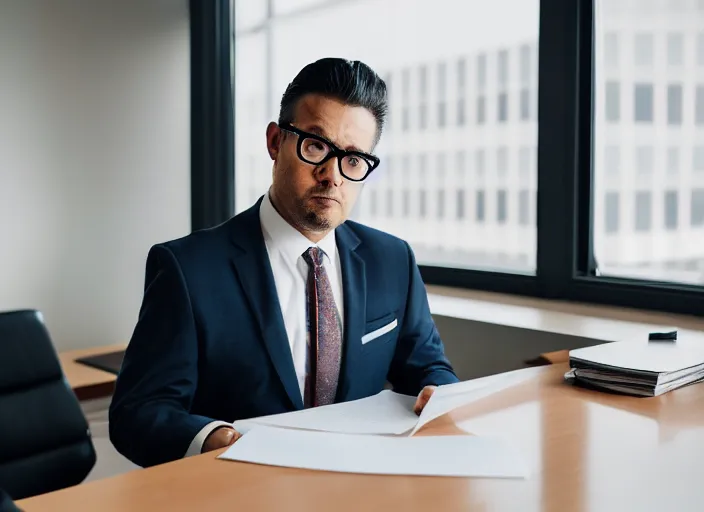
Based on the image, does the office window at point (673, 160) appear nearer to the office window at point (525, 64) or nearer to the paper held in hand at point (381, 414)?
the office window at point (525, 64)

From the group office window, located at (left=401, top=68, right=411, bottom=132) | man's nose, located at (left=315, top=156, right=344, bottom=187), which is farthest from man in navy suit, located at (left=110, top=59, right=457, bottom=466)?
office window, located at (left=401, top=68, right=411, bottom=132)

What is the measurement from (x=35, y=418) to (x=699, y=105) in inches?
71.5

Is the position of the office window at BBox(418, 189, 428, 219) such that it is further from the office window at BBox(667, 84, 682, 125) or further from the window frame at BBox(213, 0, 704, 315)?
the office window at BBox(667, 84, 682, 125)

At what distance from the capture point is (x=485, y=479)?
1.04 meters

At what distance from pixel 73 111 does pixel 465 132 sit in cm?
165

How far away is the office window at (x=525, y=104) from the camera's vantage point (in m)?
Answer: 2.50

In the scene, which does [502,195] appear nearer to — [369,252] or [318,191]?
[369,252]

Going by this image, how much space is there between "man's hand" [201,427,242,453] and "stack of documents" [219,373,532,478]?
14mm

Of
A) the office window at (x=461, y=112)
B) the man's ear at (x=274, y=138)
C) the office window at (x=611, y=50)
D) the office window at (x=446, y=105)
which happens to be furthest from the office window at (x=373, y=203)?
the man's ear at (x=274, y=138)

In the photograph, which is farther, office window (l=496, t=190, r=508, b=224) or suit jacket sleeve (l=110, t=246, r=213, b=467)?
office window (l=496, t=190, r=508, b=224)

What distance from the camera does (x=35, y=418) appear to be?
1793 mm

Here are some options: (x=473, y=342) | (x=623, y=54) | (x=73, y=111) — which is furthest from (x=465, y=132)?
(x=73, y=111)

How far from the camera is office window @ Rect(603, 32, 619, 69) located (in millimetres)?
2273

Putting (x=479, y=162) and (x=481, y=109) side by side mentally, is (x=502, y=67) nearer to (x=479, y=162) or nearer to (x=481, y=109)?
(x=481, y=109)
